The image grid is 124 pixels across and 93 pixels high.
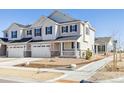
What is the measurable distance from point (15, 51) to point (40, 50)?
4717 millimetres

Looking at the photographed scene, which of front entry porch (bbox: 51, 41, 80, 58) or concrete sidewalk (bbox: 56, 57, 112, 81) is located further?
front entry porch (bbox: 51, 41, 80, 58)

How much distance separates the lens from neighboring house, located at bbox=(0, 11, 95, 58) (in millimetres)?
27781

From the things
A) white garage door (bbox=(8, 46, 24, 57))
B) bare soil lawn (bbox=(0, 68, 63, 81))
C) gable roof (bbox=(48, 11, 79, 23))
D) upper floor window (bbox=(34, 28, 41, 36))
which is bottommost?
bare soil lawn (bbox=(0, 68, 63, 81))

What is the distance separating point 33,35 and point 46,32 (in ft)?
8.72

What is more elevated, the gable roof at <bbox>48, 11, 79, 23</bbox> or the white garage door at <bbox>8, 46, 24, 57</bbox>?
the gable roof at <bbox>48, 11, 79, 23</bbox>

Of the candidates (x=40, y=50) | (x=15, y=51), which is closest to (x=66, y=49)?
(x=40, y=50)

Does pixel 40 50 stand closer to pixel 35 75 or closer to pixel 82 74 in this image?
pixel 35 75

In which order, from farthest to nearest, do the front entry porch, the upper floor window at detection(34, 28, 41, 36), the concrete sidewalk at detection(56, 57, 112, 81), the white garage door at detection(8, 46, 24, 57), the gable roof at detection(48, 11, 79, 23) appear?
the white garage door at detection(8, 46, 24, 57) → the upper floor window at detection(34, 28, 41, 36) → the gable roof at detection(48, 11, 79, 23) → the front entry porch → the concrete sidewalk at detection(56, 57, 112, 81)

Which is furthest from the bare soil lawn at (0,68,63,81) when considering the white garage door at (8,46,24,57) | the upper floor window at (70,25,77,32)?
the white garage door at (8,46,24,57)

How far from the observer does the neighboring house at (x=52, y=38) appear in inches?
1094

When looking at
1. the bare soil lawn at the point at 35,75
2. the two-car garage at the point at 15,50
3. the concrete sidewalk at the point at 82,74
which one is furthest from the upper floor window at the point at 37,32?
the bare soil lawn at the point at 35,75

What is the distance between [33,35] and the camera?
31.7 metres

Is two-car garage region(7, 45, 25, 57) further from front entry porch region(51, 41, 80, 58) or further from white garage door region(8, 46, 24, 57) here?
front entry porch region(51, 41, 80, 58)
